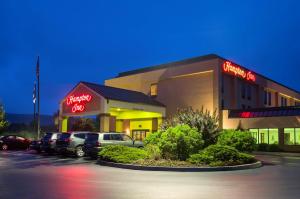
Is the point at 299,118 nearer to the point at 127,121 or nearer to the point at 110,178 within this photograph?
the point at 127,121

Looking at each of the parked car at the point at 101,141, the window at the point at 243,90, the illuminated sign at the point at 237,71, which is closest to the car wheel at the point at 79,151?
the parked car at the point at 101,141

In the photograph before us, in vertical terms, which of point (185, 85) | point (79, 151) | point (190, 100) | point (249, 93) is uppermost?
point (185, 85)

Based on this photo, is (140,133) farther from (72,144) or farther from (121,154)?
(121,154)

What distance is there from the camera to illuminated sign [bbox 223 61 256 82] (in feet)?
155

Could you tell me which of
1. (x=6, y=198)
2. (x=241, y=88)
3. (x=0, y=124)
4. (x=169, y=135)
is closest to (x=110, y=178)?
(x=6, y=198)

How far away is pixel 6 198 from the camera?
388 inches

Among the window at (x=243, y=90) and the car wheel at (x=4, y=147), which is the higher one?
the window at (x=243, y=90)

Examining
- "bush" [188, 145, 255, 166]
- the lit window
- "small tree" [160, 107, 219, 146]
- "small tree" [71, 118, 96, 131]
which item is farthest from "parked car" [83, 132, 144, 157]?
"small tree" [71, 118, 96, 131]

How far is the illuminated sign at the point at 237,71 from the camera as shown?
4728 cm

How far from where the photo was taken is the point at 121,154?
21.6 meters

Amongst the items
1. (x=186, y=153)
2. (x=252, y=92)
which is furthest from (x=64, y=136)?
(x=252, y=92)

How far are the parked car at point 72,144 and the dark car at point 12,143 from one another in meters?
11.1

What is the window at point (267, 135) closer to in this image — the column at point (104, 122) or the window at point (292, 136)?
the window at point (292, 136)

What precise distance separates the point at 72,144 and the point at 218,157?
12.1 m
